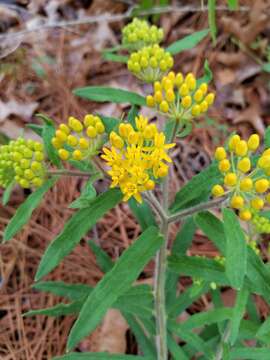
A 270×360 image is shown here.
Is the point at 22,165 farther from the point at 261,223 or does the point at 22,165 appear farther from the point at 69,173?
the point at 261,223

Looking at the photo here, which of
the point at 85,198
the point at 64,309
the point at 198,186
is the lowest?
the point at 64,309

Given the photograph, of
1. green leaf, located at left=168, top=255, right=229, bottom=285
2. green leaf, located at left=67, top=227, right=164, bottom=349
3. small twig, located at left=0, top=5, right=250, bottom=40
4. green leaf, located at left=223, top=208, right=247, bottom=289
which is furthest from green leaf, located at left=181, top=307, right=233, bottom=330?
small twig, located at left=0, top=5, right=250, bottom=40

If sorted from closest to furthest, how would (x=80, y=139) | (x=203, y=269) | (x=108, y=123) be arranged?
1. (x=80, y=139)
2. (x=108, y=123)
3. (x=203, y=269)

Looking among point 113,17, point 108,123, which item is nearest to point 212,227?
point 108,123

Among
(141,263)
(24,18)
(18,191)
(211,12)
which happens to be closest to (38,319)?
(18,191)

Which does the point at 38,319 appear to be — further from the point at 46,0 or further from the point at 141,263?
the point at 46,0

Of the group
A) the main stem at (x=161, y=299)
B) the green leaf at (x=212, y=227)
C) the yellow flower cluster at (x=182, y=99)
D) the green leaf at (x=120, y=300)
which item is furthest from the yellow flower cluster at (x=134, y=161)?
the green leaf at (x=120, y=300)

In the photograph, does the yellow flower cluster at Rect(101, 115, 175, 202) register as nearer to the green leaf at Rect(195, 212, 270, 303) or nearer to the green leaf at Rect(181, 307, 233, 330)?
the green leaf at Rect(195, 212, 270, 303)
